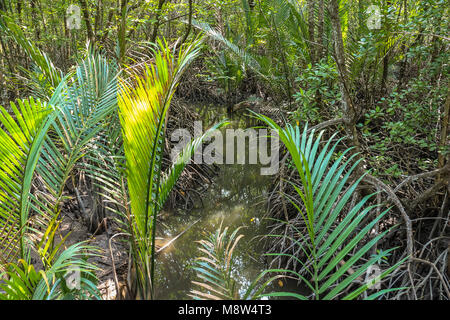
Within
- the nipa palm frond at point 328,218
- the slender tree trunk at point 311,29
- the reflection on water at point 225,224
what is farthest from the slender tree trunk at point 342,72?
the slender tree trunk at point 311,29

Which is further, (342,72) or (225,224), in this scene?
(225,224)

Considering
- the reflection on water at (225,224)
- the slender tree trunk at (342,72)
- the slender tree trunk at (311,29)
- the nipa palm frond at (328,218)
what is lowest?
the reflection on water at (225,224)

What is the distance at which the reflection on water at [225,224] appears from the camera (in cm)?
260

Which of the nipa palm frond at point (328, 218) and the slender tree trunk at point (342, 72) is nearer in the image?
the nipa palm frond at point (328, 218)

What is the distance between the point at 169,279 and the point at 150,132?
1.62 m

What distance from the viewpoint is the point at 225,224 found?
3.42 meters

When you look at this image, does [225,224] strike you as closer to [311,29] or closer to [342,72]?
[342,72]

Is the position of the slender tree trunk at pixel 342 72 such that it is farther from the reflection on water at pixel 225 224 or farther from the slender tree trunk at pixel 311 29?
the slender tree trunk at pixel 311 29

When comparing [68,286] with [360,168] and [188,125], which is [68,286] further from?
[188,125]

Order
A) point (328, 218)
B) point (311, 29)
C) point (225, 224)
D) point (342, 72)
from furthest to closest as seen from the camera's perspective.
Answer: point (311, 29), point (225, 224), point (342, 72), point (328, 218)

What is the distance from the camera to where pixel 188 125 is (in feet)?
16.3

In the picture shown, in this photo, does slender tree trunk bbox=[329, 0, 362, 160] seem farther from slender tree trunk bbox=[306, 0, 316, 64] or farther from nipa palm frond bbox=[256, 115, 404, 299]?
slender tree trunk bbox=[306, 0, 316, 64]

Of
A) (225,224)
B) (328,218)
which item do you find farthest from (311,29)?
(328,218)

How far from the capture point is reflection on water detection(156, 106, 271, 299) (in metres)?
2.60
